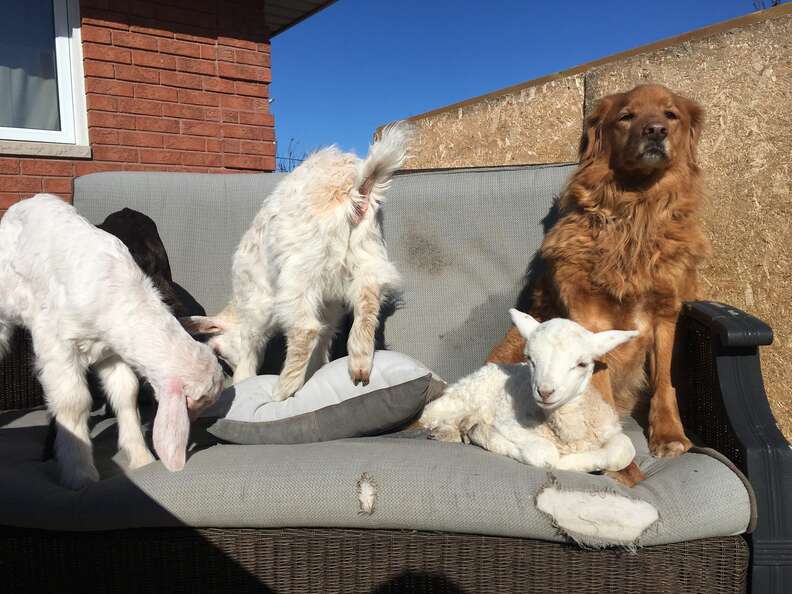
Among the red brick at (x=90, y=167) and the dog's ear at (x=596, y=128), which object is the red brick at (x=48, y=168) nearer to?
the red brick at (x=90, y=167)

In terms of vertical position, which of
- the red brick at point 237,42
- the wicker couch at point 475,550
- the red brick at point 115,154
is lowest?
the wicker couch at point 475,550

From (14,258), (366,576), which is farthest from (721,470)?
(14,258)

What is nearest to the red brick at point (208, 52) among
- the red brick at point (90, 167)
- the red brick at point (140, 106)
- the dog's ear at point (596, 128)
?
the red brick at point (140, 106)

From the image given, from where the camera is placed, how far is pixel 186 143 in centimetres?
597

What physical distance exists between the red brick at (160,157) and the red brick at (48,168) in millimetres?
662

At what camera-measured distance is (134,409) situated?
245 centimetres

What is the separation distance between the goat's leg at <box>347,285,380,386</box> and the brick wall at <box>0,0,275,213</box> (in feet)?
13.0

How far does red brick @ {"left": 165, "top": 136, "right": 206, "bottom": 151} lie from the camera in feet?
19.3

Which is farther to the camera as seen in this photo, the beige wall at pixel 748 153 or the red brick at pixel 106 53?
the red brick at pixel 106 53

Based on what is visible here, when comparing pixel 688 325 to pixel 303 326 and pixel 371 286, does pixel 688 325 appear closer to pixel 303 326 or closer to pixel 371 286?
pixel 371 286

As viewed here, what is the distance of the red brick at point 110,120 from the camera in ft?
17.8

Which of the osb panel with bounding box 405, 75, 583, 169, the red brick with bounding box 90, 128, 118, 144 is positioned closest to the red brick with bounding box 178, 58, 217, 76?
the red brick with bounding box 90, 128, 118, 144

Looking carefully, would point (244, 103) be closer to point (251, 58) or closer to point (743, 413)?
point (251, 58)

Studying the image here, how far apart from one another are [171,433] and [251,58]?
5.37 meters
